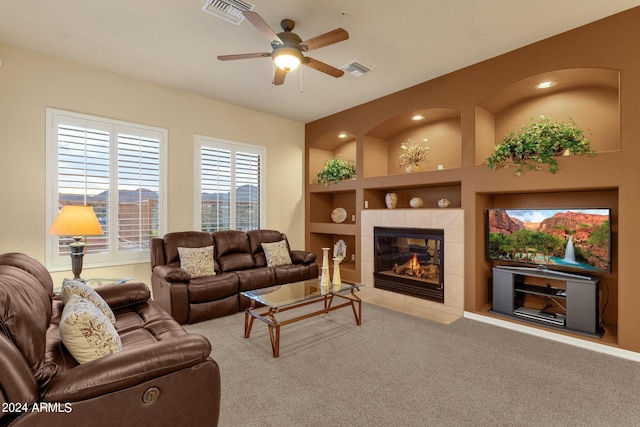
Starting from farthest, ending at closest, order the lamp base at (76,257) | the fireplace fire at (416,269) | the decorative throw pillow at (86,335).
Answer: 1. the fireplace fire at (416,269)
2. the lamp base at (76,257)
3. the decorative throw pillow at (86,335)

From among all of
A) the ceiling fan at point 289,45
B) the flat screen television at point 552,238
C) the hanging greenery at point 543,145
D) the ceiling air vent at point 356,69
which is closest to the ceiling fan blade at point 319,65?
the ceiling fan at point 289,45

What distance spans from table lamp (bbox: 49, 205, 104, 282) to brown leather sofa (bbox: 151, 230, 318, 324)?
0.85 metres

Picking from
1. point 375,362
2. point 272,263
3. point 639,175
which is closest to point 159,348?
point 375,362

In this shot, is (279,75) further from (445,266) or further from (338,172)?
(445,266)

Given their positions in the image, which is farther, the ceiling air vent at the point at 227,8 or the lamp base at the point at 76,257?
the lamp base at the point at 76,257

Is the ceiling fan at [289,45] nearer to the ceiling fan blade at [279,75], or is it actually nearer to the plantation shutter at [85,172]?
the ceiling fan blade at [279,75]

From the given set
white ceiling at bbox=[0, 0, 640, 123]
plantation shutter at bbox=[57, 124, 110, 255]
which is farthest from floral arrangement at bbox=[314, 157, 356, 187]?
plantation shutter at bbox=[57, 124, 110, 255]

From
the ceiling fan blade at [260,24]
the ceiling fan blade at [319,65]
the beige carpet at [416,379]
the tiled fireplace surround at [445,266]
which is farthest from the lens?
the tiled fireplace surround at [445,266]

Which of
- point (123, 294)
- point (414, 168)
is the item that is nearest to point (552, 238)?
point (414, 168)

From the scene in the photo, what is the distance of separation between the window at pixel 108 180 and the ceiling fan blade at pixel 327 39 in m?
2.99

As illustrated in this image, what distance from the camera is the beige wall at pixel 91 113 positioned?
3541 millimetres

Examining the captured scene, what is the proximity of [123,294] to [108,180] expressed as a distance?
206 centimetres

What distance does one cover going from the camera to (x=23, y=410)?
1.20 metres

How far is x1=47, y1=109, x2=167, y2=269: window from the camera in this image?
3.82m
